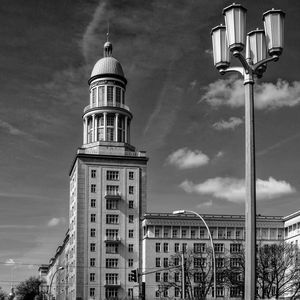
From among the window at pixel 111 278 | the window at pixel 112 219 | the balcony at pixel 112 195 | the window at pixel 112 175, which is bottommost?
the window at pixel 111 278

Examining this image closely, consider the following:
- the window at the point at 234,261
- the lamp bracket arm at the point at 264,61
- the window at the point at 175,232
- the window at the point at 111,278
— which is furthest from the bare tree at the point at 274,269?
the lamp bracket arm at the point at 264,61

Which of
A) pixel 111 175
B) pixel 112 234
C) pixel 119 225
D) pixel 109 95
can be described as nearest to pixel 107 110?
pixel 109 95

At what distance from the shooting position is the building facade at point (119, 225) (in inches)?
4432

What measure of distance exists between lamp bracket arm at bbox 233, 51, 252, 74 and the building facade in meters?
98.0

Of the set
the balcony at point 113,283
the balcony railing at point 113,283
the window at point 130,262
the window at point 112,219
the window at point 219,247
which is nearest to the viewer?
the balcony at point 113,283

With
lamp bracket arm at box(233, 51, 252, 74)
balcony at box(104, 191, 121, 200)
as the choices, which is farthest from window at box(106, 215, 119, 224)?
lamp bracket arm at box(233, 51, 252, 74)

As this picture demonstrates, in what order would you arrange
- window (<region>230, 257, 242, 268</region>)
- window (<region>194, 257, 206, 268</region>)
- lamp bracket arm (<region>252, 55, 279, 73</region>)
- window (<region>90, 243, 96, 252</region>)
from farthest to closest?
window (<region>90, 243, 96, 252</region>), window (<region>194, 257, 206, 268</region>), window (<region>230, 257, 242, 268</region>), lamp bracket arm (<region>252, 55, 279, 73</region>)

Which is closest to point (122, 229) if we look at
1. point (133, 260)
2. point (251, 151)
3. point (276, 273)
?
point (133, 260)

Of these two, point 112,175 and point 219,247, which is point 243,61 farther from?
point 219,247

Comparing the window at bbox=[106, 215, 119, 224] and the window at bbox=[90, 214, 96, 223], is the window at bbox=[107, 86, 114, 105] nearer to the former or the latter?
the window at bbox=[106, 215, 119, 224]

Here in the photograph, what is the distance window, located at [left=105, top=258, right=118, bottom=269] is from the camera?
113 metres

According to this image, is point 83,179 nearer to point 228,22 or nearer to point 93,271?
point 93,271

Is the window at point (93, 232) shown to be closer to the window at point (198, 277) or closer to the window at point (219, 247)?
the window at point (198, 277)

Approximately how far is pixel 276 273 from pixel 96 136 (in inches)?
1801
